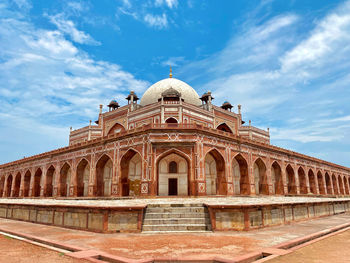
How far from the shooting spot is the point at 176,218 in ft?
31.5

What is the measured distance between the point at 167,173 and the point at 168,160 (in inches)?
47.9

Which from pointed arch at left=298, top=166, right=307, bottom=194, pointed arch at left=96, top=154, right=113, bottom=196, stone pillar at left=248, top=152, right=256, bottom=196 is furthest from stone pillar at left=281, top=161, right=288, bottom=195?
pointed arch at left=96, top=154, right=113, bottom=196

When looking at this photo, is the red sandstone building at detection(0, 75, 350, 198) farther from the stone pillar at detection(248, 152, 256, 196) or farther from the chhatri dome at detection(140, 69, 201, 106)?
the chhatri dome at detection(140, 69, 201, 106)

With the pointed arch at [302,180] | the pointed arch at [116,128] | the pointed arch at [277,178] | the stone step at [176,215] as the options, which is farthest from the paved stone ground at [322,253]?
the pointed arch at [302,180]

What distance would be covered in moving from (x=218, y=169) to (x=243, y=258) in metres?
19.2

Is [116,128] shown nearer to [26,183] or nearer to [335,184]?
[26,183]

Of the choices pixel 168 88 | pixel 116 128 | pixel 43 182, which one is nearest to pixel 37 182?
pixel 43 182

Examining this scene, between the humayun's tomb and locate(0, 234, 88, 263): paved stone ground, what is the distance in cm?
252

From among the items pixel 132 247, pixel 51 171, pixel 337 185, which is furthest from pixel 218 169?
pixel 337 185

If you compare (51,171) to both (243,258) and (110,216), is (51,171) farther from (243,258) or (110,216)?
(243,258)

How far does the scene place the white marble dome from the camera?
3441 centimetres

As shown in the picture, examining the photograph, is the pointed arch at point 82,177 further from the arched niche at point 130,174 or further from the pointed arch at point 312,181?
the pointed arch at point 312,181

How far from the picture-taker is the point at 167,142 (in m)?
21.3

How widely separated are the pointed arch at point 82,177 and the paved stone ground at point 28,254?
21.9 meters
